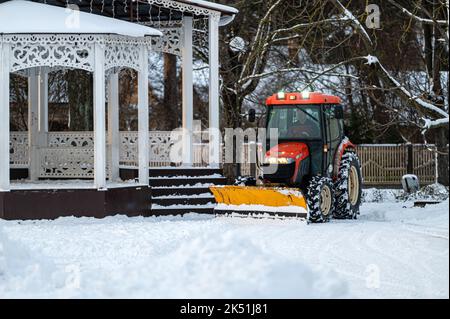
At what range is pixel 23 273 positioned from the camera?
1141 cm

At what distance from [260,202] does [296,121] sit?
2.00m

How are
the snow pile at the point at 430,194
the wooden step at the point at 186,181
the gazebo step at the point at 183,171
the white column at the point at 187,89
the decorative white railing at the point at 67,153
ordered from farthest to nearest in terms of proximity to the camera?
1. the snow pile at the point at 430,194
2. the decorative white railing at the point at 67,153
3. the white column at the point at 187,89
4. the gazebo step at the point at 183,171
5. the wooden step at the point at 186,181

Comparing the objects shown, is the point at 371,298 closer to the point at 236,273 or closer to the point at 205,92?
the point at 236,273

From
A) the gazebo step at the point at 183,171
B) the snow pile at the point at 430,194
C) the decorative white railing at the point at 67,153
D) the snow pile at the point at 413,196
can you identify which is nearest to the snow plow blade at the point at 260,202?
the gazebo step at the point at 183,171

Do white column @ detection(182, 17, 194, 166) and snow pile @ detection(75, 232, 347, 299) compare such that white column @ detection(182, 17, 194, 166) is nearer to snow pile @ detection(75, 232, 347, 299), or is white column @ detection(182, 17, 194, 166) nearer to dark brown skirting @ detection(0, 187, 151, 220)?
dark brown skirting @ detection(0, 187, 151, 220)

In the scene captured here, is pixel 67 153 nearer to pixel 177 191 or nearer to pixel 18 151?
pixel 18 151

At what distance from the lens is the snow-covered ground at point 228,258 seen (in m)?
8.55

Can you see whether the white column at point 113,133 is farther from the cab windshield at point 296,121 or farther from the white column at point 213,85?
the cab windshield at point 296,121

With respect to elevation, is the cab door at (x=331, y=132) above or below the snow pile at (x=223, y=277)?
above

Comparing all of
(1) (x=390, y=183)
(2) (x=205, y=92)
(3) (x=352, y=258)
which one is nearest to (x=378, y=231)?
(3) (x=352, y=258)

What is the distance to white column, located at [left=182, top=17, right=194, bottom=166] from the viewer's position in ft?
70.1

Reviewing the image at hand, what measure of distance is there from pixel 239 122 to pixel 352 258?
1723 centimetres

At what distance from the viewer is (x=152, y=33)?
19.2m

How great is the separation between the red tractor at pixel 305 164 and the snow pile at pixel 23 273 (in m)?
5.86
